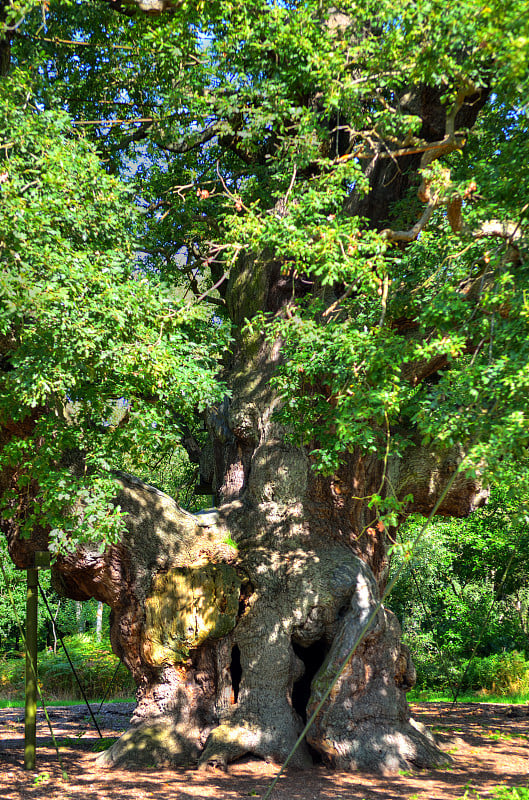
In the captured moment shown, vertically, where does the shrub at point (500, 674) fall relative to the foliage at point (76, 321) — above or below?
below

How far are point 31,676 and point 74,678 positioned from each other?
9.85 m

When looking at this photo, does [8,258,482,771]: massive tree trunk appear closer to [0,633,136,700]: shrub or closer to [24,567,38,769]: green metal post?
[24,567,38,769]: green metal post

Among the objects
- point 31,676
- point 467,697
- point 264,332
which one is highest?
point 264,332

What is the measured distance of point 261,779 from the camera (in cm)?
699

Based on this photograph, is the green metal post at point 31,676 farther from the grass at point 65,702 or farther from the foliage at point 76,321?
the grass at point 65,702

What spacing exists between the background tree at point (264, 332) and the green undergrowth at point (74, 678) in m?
8.83

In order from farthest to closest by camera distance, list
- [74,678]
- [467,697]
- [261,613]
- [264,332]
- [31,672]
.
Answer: [74,678] < [467,697] < [261,613] < [264,332] < [31,672]

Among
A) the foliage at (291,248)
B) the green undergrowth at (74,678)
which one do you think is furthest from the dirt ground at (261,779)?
the green undergrowth at (74,678)

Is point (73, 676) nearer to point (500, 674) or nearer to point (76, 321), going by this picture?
point (500, 674)

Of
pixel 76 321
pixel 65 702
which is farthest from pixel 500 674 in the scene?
pixel 76 321

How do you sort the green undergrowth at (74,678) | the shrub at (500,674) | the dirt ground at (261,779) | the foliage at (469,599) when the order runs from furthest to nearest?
the green undergrowth at (74,678)
the foliage at (469,599)
the shrub at (500,674)
the dirt ground at (261,779)

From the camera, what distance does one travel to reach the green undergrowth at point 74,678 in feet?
52.6

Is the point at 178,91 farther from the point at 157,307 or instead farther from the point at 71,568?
the point at 71,568

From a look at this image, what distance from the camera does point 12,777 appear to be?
723cm
